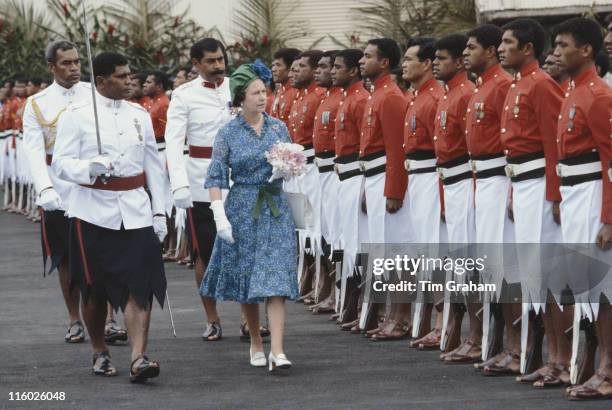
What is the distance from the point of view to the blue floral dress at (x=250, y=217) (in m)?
10.0

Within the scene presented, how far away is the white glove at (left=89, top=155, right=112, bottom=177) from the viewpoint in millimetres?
9578

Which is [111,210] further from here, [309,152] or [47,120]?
[309,152]

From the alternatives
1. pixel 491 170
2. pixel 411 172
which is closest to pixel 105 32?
pixel 411 172

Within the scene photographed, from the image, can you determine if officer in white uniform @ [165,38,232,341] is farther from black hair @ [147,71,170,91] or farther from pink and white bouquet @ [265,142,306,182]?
black hair @ [147,71,170,91]

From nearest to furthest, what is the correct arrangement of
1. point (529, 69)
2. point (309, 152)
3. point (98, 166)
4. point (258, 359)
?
point (529, 69) < point (98, 166) < point (258, 359) < point (309, 152)

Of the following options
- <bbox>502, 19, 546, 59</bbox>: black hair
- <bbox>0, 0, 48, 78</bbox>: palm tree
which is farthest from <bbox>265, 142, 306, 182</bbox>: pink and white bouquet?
<bbox>0, 0, 48, 78</bbox>: palm tree

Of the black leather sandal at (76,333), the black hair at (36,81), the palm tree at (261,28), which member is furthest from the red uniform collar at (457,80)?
the palm tree at (261,28)

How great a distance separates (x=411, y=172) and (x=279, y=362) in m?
1.87

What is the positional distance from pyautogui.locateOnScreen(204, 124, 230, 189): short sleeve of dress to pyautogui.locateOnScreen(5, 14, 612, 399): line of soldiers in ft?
1.05

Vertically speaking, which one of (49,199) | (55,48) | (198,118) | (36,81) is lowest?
(49,199)

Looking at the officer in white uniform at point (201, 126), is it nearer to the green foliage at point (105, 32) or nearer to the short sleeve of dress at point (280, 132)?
the short sleeve of dress at point (280, 132)

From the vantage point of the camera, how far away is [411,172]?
10.8m
